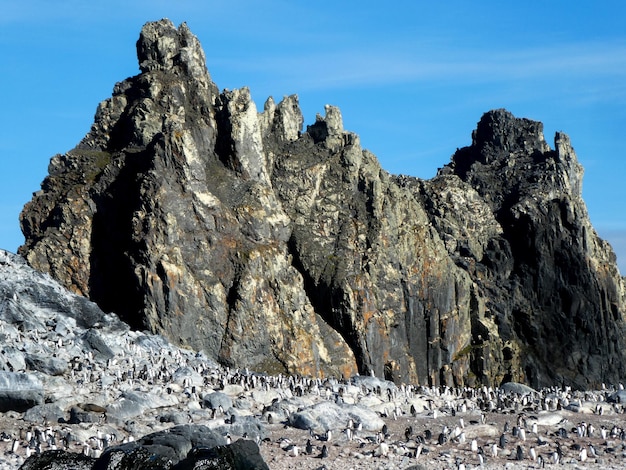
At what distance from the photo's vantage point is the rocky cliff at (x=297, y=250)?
327ft

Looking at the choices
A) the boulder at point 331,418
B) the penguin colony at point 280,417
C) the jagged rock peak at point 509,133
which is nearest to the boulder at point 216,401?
the penguin colony at point 280,417

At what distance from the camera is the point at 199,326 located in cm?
9750

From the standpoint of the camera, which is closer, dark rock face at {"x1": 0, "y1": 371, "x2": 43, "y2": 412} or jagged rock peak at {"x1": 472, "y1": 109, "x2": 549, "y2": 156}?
dark rock face at {"x1": 0, "y1": 371, "x2": 43, "y2": 412}

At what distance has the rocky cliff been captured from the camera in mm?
99625

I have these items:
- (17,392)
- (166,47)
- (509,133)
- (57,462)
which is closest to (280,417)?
(17,392)

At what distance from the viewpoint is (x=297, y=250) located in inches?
4338

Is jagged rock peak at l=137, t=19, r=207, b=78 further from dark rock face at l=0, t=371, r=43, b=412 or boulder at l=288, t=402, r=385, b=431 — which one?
boulder at l=288, t=402, r=385, b=431

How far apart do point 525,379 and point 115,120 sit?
194 feet

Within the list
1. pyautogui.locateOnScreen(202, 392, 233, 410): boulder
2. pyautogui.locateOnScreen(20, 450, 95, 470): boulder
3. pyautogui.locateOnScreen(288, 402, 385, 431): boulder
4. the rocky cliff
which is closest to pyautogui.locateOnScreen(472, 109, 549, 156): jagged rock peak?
the rocky cliff

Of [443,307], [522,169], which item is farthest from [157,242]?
[522,169]

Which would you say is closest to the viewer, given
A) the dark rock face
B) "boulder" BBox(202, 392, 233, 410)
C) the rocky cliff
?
the dark rock face

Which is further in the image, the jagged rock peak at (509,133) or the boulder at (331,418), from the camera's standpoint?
the jagged rock peak at (509,133)

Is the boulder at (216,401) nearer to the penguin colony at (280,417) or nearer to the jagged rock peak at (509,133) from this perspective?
the penguin colony at (280,417)

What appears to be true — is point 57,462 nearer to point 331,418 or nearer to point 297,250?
point 331,418
